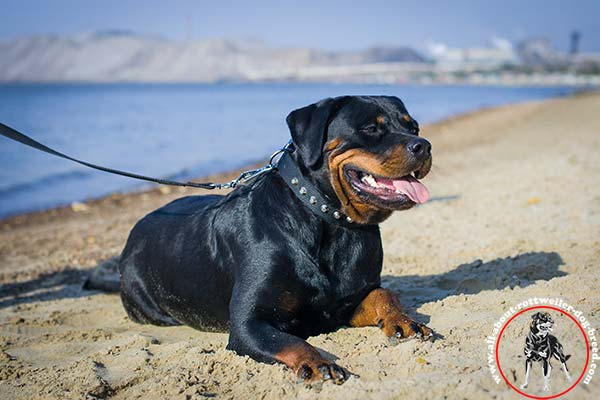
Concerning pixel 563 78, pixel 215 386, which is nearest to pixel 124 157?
pixel 215 386

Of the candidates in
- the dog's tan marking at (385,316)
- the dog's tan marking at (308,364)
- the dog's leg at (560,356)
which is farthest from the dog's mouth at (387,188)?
the dog's leg at (560,356)

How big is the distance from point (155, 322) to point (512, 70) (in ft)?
491

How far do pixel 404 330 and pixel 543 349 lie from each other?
2.79 ft

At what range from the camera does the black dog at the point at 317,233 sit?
11.9 ft

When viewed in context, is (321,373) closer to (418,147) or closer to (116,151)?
(418,147)

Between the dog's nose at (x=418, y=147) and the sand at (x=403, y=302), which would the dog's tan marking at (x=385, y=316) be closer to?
the sand at (x=403, y=302)

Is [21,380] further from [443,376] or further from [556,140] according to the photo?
[556,140]

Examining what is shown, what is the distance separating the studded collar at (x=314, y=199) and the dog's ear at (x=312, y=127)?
128 mm

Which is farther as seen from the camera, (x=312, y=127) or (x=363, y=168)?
(x=312, y=127)

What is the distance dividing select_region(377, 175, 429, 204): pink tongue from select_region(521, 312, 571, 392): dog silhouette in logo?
3.17ft

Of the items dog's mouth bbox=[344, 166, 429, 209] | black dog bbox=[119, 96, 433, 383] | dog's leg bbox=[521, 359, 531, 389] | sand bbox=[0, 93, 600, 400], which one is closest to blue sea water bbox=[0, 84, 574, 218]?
sand bbox=[0, 93, 600, 400]

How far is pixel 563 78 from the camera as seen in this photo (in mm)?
129000

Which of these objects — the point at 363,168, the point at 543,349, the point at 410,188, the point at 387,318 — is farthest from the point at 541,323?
the point at 363,168

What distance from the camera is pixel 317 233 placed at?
12.5ft
